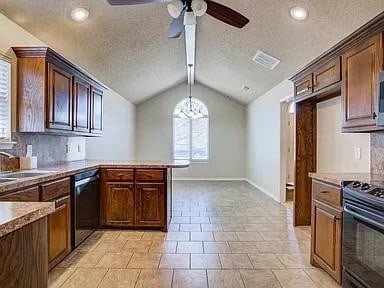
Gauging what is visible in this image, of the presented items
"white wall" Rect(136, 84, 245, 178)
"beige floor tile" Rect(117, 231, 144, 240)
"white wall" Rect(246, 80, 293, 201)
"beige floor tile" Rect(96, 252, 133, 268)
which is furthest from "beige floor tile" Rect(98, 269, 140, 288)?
"white wall" Rect(136, 84, 245, 178)

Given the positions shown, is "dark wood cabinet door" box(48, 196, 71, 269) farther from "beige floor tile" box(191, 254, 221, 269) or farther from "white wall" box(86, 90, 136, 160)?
"white wall" box(86, 90, 136, 160)

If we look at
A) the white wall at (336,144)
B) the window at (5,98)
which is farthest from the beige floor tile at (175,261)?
the white wall at (336,144)

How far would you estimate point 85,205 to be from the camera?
415cm

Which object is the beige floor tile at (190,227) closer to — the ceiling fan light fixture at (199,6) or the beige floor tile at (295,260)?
the beige floor tile at (295,260)

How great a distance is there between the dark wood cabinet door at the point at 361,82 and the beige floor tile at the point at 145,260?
226 cm

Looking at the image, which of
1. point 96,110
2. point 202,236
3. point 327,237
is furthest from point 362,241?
point 96,110

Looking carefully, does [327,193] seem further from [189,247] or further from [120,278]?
[120,278]

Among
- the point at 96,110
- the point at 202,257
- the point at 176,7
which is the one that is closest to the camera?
the point at 176,7

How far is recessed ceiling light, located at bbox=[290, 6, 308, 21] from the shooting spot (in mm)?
3704

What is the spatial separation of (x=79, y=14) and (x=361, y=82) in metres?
2.93

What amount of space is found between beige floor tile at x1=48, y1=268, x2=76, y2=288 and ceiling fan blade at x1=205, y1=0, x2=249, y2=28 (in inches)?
108

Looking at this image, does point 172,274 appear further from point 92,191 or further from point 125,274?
point 92,191

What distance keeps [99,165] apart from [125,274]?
180cm

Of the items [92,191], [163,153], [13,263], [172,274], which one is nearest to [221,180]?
[163,153]
